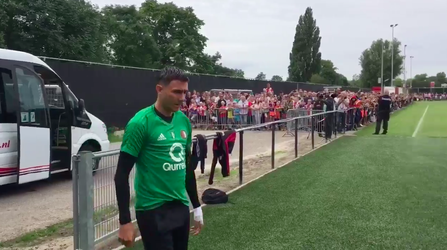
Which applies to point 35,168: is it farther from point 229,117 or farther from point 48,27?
point 48,27

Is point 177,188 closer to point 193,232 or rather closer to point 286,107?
point 193,232

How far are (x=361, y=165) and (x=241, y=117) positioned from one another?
41.9 ft

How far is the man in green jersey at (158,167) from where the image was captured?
3215 millimetres

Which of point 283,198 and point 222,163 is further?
point 222,163

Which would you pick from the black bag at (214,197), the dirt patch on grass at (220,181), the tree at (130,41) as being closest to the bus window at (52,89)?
the dirt patch on grass at (220,181)

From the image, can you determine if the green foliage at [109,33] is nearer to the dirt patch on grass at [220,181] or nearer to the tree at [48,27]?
the tree at [48,27]

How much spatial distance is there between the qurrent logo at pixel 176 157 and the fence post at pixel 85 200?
148 centimetres

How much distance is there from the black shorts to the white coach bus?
6243 millimetres

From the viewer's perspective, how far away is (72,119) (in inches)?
405

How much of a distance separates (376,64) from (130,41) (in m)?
78.5

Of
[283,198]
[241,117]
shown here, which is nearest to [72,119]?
[283,198]

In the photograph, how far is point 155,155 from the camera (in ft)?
10.8

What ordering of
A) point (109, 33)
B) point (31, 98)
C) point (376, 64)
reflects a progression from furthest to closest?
point (376, 64)
point (109, 33)
point (31, 98)

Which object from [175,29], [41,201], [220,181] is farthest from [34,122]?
[175,29]
